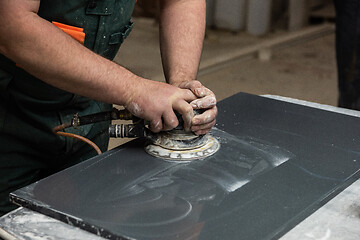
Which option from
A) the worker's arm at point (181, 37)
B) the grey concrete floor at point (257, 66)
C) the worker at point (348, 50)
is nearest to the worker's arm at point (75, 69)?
the worker's arm at point (181, 37)

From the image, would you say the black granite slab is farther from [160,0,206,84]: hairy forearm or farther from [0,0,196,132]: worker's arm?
[160,0,206,84]: hairy forearm

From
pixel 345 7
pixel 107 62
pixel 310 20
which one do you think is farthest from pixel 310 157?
pixel 310 20

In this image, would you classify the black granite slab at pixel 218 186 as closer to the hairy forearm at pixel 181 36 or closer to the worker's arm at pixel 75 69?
the worker's arm at pixel 75 69

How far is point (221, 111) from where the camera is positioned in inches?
63.3

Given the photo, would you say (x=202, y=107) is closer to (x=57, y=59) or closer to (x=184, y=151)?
(x=184, y=151)

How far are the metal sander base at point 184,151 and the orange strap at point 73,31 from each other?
34cm

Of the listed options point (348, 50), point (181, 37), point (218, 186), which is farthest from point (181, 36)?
point (348, 50)

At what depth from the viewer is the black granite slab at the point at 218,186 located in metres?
1.00

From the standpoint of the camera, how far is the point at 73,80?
1250 mm

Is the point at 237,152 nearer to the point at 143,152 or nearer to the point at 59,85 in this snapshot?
the point at 143,152

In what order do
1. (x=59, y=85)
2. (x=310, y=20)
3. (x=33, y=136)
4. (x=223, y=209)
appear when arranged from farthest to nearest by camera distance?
(x=310, y=20)
(x=33, y=136)
(x=59, y=85)
(x=223, y=209)

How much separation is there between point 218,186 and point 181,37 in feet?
2.19

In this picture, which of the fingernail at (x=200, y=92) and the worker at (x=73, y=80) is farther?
the fingernail at (x=200, y=92)

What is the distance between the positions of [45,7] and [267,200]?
76 centimetres
